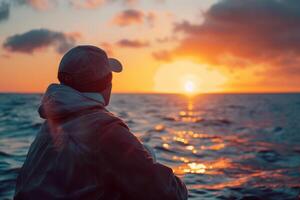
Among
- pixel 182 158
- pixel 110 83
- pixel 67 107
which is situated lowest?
pixel 182 158

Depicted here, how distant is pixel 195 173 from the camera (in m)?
11.0

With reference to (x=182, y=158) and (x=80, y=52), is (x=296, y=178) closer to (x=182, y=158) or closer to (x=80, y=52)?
(x=182, y=158)

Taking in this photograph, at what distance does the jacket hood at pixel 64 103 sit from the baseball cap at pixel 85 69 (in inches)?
3.4

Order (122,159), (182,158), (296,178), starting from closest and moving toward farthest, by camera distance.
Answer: (122,159)
(296,178)
(182,158)

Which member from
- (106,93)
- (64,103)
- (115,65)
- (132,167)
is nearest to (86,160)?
(132,167)

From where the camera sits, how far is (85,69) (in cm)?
310

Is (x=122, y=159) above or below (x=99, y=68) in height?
below

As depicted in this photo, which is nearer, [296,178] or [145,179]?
[145,179]

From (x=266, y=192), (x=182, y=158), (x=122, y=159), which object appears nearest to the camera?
(x=122, y=159)

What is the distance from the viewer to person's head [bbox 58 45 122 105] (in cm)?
311

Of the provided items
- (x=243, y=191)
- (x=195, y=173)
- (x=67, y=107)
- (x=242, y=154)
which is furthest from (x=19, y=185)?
(x=242, y=154)

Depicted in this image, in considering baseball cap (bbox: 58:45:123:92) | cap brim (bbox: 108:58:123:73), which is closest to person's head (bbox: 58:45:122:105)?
baseball cap (bbox: 58:45:123:92)

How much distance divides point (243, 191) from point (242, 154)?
650 cm

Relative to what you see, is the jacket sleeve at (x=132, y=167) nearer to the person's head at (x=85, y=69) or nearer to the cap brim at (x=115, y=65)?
the person's head at (x=85, y=69)
